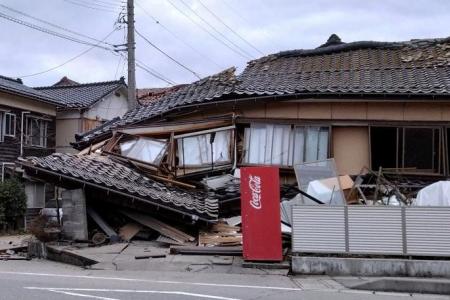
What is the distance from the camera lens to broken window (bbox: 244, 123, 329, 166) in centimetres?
1705

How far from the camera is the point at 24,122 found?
2680 cm

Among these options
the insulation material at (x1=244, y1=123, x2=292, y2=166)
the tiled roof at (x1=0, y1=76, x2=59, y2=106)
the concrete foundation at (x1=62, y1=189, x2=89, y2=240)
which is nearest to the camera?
the concrete foundation at (x1=62, y1=189, x2=89, y2=240)

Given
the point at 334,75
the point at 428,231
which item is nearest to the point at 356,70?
the point at 334,75

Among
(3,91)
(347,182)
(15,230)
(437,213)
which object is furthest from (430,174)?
(3,91)

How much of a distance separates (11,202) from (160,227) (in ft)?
36.1

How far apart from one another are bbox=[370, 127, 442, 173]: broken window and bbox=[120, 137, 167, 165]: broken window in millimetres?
6560

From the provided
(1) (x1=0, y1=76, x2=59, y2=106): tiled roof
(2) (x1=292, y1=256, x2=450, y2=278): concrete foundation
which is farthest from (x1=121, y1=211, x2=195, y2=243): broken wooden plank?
(1) (x1=0, y1=76, x2=59, y2=106): tiled roof

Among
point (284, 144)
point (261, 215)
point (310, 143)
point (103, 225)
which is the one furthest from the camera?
point (284, 144)

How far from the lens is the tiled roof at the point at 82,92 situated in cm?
3065

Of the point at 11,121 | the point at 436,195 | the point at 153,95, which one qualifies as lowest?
the point at 436,195

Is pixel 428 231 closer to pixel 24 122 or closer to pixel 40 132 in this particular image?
pixel 24 122

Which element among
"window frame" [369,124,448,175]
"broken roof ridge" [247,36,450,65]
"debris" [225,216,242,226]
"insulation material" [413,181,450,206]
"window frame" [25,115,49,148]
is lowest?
"debris" [225,216,242,226]

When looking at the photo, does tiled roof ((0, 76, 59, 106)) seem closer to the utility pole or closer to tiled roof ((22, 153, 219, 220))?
the utility pole

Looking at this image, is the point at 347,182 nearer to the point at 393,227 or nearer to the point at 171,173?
the point at 393,227
